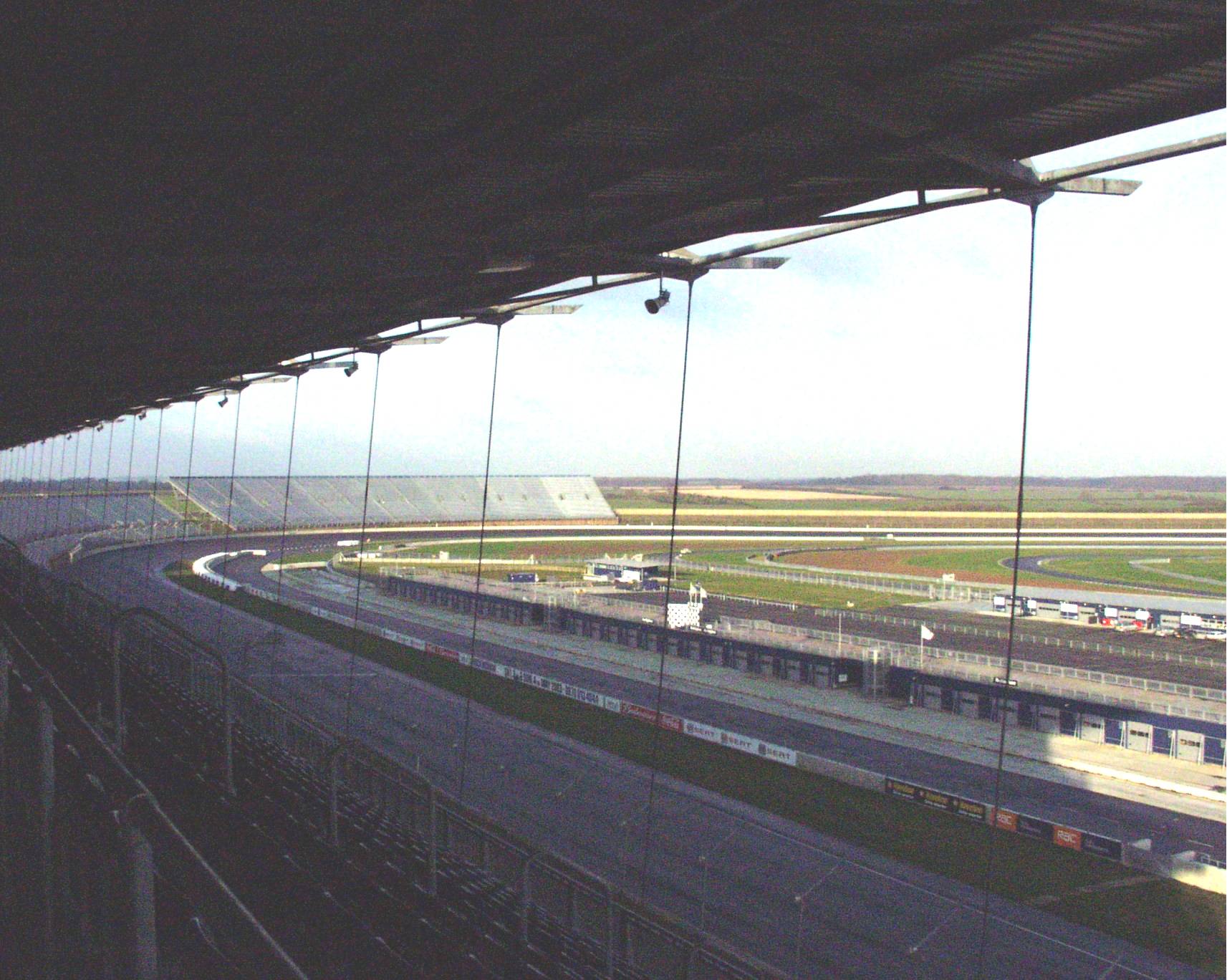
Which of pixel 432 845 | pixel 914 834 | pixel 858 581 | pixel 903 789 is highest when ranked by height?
pixel 432 845

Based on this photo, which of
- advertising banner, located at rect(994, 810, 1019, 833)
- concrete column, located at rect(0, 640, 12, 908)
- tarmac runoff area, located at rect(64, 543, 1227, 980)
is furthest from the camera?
advertising banner, located at rect(994, 810, 1019, 833)

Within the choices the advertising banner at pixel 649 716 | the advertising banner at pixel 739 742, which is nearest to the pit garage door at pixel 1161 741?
the advertising banner at pixel 739 742

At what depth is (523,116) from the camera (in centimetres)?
552

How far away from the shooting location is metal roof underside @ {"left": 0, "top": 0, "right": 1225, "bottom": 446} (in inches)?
172

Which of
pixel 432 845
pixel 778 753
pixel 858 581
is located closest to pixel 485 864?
pixel 432 845

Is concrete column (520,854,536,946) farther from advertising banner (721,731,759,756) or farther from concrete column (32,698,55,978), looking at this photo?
advertising banner (721,731,759,756)

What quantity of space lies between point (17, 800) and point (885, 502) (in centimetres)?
14850

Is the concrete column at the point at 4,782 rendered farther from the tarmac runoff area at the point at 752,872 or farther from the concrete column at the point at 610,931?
the tarmac runoff area at the point at 752,872

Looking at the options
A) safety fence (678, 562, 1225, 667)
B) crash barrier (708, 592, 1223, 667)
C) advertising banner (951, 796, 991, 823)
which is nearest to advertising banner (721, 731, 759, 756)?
advertising banner (951, 796, 991, 823)

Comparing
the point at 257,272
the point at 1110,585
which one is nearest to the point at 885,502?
the point at 1110,585

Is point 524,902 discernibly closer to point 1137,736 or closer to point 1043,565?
point 1137,736

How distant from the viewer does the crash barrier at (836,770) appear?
16156mm

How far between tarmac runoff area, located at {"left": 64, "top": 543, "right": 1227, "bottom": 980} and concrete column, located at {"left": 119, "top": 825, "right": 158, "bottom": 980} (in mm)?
8731

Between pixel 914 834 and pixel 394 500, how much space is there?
84.5 metres
